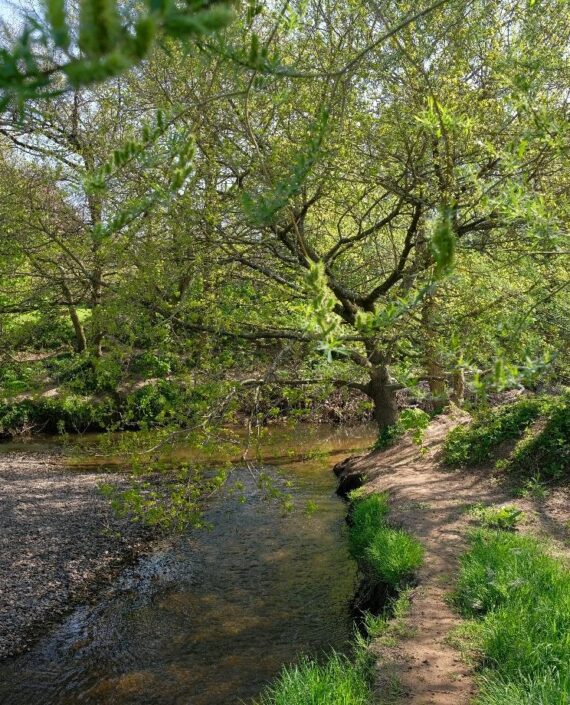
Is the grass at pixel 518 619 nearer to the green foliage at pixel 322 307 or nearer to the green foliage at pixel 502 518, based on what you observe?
the green foliage at pixel 502 518

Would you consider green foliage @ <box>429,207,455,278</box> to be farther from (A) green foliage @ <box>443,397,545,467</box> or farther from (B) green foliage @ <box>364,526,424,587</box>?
(A) green foliage @ <box>443,397,545,467</box>

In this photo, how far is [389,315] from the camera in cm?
219

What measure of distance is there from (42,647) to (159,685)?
1.50m

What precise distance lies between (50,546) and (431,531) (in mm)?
5174

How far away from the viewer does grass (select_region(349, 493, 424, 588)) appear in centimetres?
637

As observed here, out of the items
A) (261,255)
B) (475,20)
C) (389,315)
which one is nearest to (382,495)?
(261,255)

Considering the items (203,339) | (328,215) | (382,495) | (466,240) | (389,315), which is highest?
(328,215)

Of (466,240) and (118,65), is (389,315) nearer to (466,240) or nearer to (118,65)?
(118,65)

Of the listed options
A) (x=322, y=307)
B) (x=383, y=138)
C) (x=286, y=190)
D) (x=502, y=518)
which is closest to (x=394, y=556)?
(x=502, y=518)

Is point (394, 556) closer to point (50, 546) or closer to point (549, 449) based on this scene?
point (549, 449)

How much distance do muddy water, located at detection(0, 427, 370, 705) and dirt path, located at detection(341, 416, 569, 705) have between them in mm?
1105

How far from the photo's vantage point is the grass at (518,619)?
3.70 meters

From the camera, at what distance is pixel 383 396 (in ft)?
38.4

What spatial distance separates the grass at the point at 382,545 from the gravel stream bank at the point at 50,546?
3171 millimetres
